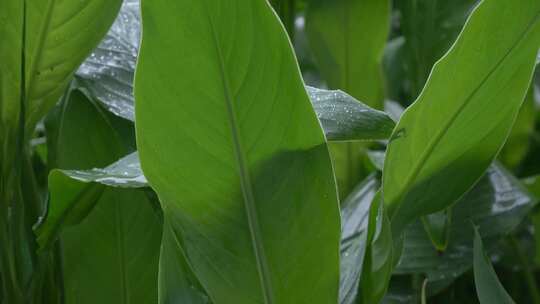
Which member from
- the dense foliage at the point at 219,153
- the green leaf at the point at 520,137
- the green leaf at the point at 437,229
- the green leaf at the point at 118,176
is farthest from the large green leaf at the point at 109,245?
the green leaf at the point at 520,137

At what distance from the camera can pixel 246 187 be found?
50 centimetres

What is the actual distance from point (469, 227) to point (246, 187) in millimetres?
419

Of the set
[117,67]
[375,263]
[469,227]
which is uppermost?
[117,67]

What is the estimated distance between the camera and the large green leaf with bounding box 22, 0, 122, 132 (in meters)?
0.58

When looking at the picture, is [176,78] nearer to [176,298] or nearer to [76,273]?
[176,298]

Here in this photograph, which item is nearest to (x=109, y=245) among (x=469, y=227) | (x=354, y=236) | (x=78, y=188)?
(x=78, y=188)

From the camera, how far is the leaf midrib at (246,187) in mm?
455

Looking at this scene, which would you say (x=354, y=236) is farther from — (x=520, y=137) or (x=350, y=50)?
(x=520, y=137)

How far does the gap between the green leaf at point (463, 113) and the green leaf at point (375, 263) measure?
3 cm

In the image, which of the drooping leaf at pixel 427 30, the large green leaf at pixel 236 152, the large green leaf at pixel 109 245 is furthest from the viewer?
the drooping leaf at pixel 427 30

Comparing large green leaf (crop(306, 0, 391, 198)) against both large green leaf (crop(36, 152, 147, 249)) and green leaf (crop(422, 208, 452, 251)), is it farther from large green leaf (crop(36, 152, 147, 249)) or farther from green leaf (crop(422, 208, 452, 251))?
large green leaf (crop(36, 152, 147, 249))

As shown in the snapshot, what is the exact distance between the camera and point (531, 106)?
42.6 inches

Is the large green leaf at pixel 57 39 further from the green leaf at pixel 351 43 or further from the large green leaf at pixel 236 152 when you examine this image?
the green leaf at pixel 351 43

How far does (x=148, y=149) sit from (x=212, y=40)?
7 cm
